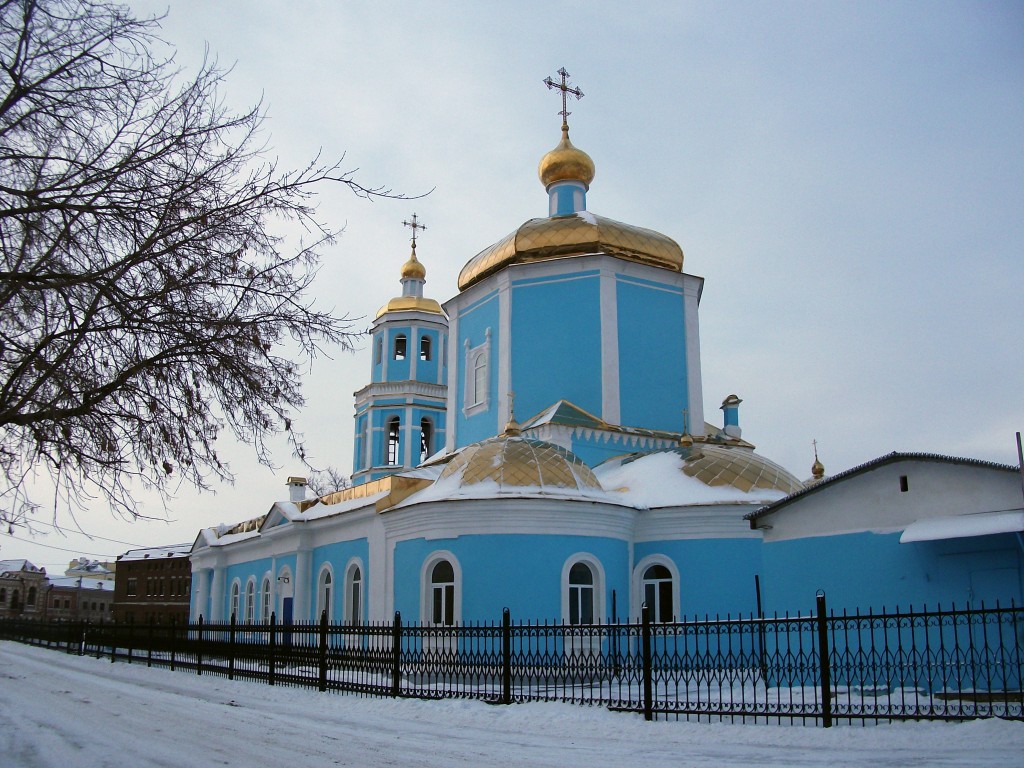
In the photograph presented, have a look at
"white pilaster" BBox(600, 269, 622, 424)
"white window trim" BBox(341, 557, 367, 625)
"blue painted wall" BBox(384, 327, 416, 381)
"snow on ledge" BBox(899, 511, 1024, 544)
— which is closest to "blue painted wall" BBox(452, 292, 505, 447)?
"white pilaster" BBox(600, 269, 622, 424)

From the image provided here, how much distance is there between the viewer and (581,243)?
20.8m

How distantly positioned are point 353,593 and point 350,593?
0.08m

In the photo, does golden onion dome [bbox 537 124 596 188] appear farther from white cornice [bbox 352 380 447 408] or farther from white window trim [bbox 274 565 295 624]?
white window trim [bbox 274 565 295 624]

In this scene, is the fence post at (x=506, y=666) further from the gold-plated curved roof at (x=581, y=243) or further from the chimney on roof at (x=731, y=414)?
the chimney on roof at (x=731, y=414)

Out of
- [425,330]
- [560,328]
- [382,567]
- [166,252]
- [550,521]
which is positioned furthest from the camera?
[425,330]

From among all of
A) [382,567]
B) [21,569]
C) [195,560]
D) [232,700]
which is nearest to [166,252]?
[232,700]

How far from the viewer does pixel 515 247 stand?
21.3 metres

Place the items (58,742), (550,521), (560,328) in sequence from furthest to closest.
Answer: (560,328) < (550,521) < (58,742)

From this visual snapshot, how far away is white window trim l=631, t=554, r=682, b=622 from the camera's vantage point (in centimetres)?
1672

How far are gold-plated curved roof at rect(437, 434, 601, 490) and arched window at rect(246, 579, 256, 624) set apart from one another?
12.1m

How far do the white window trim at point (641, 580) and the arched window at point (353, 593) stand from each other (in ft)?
19.8

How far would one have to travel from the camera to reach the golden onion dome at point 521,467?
1606 cm

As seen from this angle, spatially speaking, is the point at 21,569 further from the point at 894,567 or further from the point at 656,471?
the point at 894,567

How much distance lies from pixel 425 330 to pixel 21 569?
58.1 metres
